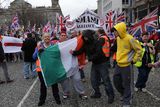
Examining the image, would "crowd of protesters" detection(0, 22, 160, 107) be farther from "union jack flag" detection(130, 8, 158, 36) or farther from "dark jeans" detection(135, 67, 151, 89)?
"union jack flag" detection(130, 8, 158, 36)

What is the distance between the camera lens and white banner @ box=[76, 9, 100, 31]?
11094mm

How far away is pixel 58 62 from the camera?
942 cm

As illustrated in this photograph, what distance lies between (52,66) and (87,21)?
2.60 meters

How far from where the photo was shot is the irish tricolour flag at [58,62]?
9.32m

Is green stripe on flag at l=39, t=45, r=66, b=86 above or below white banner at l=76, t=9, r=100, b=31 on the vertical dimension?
below

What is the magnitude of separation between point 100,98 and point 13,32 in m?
17.5

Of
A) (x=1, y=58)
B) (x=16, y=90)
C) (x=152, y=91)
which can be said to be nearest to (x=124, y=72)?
(x=152, y=91)

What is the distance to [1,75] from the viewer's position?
16.3m

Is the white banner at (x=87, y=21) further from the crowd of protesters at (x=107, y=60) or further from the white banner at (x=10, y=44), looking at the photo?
the white banner at (x=10, y=44)

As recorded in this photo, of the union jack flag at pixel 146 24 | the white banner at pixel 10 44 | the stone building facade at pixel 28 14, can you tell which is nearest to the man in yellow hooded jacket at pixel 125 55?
the union jack flag at pixel 146 24

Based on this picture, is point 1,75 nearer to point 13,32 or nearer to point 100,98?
point 100,98

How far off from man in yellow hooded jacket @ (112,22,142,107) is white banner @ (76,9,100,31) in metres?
2.44

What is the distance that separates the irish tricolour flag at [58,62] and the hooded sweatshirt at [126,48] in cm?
130

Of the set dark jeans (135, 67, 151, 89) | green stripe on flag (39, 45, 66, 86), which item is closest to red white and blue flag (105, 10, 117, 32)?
dark jeans (135, 67, 151, 89)
